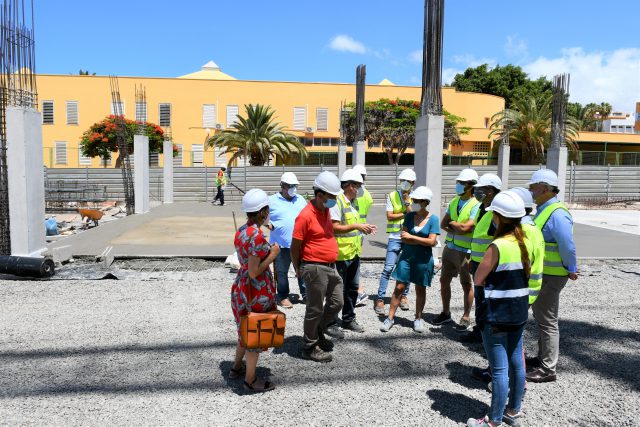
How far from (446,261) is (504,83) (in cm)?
5397

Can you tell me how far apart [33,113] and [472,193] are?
7310 mm

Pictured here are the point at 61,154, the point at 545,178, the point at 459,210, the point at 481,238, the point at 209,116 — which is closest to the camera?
the point at 545,178

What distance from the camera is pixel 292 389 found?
422 cm

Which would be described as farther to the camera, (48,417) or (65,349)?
(65,349)

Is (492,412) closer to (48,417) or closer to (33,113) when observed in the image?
(48,417)

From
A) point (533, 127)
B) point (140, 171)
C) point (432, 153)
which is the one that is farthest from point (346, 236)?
point (533, 127)

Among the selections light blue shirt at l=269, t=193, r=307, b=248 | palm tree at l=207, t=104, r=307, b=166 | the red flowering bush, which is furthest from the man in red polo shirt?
the red flowering bush

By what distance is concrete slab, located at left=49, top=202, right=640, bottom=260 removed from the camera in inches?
397

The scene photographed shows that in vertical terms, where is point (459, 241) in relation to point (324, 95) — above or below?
below

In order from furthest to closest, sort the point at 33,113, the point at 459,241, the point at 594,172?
the point at 594,172, the point at 33,113, the point at 459,241

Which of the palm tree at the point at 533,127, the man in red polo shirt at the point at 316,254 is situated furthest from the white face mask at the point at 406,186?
the palm tree at the point at 533,127

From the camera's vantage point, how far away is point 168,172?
80.4 ft

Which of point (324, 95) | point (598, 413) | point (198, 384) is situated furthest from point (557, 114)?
point (324, 95)

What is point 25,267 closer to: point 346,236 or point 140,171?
point 346,236
